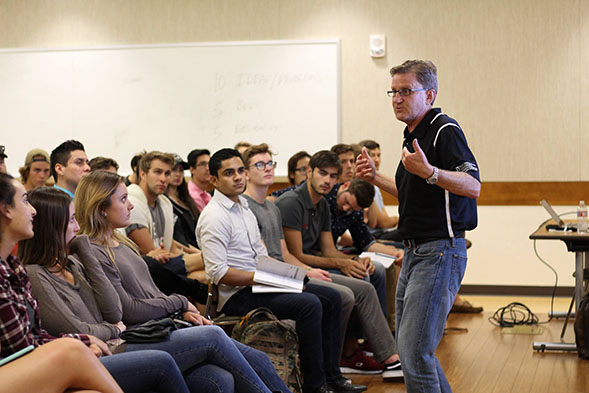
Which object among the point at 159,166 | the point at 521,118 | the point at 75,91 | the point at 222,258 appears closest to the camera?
the point at 222,258

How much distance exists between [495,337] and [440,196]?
2.79m

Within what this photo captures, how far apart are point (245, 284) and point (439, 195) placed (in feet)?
4.35

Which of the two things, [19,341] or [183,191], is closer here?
[19,341]

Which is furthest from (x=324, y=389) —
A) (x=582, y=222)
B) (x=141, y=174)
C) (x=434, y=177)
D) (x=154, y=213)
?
(x=582, y=222)

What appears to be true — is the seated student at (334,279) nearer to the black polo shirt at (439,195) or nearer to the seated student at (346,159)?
the seated student at (346,159)

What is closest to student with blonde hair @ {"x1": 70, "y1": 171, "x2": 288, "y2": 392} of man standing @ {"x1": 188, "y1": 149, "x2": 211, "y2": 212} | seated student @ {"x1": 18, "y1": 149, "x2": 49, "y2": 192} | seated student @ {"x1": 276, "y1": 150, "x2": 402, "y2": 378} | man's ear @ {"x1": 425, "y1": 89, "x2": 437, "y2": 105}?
man's ear @ {"x1": 425, "y1": 89, "x2": 437, "y2": 105}

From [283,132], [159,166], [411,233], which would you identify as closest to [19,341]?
[411,233]

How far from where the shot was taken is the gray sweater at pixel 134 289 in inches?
114

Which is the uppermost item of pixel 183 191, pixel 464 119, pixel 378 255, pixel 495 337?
pixel 464 119

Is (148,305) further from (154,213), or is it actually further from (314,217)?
(314,217)

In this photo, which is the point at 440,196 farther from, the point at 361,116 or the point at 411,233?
the point at 361,116

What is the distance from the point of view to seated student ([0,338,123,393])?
6.41ft

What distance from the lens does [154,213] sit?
441 centimetres

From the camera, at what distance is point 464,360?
14.5 feet
